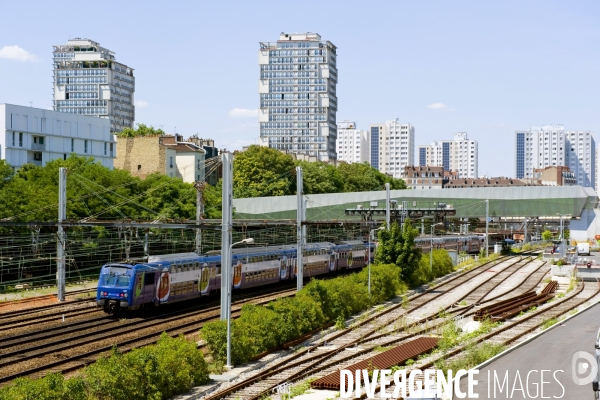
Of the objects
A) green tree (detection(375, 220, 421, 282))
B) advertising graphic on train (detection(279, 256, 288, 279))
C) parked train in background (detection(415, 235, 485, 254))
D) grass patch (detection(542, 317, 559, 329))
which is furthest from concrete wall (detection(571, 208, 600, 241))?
grass patch (detection(542, 317, 559, 329))

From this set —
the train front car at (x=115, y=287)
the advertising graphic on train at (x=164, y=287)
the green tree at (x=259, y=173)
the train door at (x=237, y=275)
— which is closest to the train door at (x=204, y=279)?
the train door at (x=237, y=275)

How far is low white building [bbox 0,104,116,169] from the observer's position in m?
93.9

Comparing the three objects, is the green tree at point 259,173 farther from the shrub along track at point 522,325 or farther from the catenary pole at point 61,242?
the shrub along track at point 522,325

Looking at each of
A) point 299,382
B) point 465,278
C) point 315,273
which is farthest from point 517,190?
point 299,382

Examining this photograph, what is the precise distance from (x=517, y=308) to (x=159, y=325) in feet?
65.9

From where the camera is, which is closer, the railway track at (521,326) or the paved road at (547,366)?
the paved road at (547,366)

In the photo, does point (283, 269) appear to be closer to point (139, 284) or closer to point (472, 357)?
point (139, 284)

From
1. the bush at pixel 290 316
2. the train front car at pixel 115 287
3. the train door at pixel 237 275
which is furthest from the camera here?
the train door at pixel 237 275

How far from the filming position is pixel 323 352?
1278 inches

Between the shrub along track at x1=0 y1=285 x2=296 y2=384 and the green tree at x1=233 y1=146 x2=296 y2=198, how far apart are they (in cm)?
6815

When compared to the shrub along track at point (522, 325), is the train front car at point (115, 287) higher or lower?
higher

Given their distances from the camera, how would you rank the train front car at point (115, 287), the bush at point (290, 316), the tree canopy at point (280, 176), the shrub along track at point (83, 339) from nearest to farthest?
the shrub along track at point (83, 339) → the bush at point (290, 316) → the train front car at point (115, 287) → the tree canopy at point (280, 176)

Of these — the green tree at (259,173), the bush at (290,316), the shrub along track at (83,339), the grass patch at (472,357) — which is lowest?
the shrub along track at (83,339)

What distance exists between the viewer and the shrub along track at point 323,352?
84.8ft
